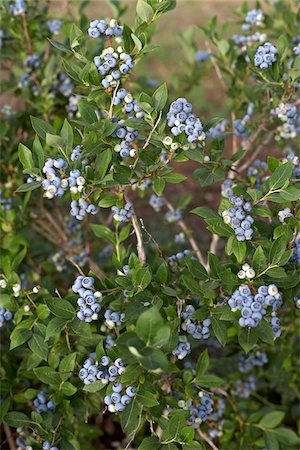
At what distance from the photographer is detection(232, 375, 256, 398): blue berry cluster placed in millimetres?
2348

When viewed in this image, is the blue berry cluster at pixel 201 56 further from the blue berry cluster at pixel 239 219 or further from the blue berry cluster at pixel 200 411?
the blue berry cluster at pixel 200 411

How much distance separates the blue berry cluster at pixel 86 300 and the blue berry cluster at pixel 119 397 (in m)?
0.18

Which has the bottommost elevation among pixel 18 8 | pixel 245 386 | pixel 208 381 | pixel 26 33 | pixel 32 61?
pixel 245 386

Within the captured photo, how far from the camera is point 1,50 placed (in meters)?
2.48

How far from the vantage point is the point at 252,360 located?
2.24 meters

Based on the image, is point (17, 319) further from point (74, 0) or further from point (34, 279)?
point (74, 0)

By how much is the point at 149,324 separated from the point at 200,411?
2.26ft

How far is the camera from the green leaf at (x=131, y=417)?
4.78 ft

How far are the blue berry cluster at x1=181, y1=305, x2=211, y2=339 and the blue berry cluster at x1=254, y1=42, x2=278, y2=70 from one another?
74cm

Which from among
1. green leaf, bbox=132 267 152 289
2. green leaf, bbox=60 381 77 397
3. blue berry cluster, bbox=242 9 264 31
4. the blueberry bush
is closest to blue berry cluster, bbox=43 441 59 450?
the blueberry bush

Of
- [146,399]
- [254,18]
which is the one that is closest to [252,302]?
[146,399]

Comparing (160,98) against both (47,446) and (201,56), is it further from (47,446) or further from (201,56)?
(201,56)

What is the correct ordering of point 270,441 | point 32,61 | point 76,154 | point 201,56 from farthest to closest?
point 201,56
point 32,61
point 270,441
point 76,154

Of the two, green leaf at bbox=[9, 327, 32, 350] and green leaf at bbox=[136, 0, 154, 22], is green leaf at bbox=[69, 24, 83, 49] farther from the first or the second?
green leaf at bbox=[9, 327, 32, 350]
